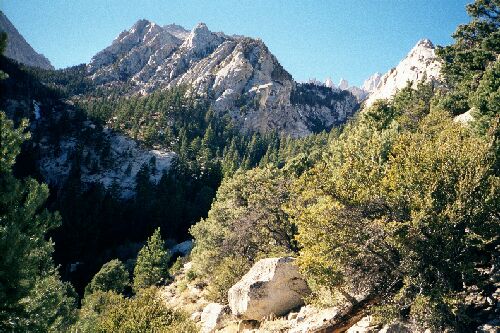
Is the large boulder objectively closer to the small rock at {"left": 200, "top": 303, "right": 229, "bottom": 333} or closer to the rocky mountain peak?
the small rock at {"left": 200, "top": 303, "right": 229, "bottom": 333}

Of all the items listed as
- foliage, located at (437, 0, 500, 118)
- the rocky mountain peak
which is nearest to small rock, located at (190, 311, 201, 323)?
foliage, located at (437, 0, 500, 118)

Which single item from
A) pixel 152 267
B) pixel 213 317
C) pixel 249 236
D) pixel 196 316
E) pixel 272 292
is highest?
pixel 249 236

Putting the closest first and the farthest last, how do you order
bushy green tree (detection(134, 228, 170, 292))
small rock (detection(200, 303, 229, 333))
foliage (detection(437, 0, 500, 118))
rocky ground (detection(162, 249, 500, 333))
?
rocky ground (detection(162, 249, 500, 333)), small rock (detection(200, 303, 229, 333)), foliage (detection(437, 0, 500, 118)), bushy green tree (detection(134, 228, 170, 292))

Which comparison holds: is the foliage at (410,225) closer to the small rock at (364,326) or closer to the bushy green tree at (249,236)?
the small rock at (364,326)

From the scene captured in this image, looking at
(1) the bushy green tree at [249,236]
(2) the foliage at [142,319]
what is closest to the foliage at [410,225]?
(2) the foliage at [142,319]

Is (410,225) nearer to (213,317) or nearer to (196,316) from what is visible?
(213,317)

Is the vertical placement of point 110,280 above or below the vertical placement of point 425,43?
below

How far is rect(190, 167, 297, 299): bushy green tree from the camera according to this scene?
1144 inches

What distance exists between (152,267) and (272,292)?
38.0 m

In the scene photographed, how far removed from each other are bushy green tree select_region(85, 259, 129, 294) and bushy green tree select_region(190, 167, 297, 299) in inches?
953

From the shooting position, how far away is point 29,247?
962cm

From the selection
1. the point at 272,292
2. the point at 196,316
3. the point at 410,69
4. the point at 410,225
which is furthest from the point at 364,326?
the point at 410,69

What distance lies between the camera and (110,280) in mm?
56562

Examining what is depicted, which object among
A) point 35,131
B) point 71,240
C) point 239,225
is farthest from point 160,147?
point 239,225
